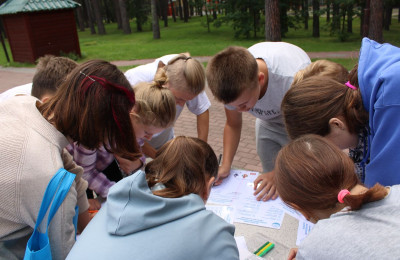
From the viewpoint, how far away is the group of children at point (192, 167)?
103 centimetres

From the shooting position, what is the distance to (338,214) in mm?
1053

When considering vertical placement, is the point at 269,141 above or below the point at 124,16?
below

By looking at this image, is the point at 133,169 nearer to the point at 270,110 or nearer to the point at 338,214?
the point at 270,110

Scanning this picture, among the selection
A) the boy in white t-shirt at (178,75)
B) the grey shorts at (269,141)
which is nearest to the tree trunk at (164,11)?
the boy in white t-shirt at (178,75)

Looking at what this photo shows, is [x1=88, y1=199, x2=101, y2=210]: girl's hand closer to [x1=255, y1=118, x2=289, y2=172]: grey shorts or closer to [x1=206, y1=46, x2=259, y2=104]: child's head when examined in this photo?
[x1=206, y1=46, x2=259, y2=104]: child's head

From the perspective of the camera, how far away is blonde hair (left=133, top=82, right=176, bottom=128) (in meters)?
1.85

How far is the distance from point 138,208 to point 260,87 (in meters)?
1.19

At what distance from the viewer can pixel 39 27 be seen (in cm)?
1216

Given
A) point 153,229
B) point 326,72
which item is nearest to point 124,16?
point 326,72

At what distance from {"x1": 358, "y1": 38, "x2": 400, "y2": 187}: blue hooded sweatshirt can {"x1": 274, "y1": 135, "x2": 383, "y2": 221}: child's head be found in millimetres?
270

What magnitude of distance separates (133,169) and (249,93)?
87cm

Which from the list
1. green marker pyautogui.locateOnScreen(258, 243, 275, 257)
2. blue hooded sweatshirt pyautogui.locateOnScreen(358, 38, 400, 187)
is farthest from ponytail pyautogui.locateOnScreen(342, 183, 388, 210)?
green marker pyautogui.locateOnScreen(258, 243, 275, 257)

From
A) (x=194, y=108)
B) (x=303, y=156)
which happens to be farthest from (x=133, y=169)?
(x=303, y=156)

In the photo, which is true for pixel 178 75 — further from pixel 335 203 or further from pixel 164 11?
pixel 164 11
